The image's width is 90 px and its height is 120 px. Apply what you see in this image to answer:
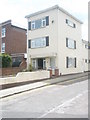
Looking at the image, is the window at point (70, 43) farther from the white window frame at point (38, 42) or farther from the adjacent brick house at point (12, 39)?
the adjacent brick house at point (12, 39)

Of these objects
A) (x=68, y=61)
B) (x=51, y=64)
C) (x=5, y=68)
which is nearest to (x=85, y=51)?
(x=68, y=61)

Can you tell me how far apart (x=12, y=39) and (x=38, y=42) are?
7.92 metres

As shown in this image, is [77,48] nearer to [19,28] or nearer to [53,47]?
[53,47]

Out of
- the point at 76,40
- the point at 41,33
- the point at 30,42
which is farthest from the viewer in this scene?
the point at 76,40

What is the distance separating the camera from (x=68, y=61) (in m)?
26.4

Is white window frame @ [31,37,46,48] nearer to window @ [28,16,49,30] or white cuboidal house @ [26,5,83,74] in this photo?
white cuboidal house @ [26,5,83,74]

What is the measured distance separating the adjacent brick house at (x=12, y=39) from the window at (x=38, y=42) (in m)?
4.43

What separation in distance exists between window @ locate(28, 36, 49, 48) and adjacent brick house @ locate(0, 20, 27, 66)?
14.5 ft

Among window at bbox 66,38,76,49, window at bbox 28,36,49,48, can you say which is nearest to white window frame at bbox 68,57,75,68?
window at bbox 66,38,76,49

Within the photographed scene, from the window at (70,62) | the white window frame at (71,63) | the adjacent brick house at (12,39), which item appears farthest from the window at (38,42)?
the white window frame at (71,63)

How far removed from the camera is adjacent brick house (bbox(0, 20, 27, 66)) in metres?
32.0

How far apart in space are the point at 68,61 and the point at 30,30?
7669 millimetres

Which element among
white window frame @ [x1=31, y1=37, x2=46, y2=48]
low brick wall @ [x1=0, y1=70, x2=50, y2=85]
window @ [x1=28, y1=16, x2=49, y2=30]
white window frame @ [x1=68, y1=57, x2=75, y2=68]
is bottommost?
low brick wall @ [x1=0, y1=70, x2=50, y2=85]

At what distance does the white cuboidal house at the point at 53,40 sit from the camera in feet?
78.7
